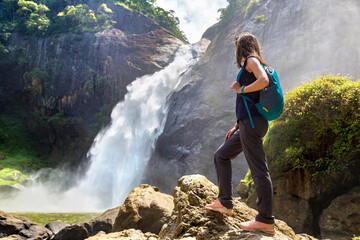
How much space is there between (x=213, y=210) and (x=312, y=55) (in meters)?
11.4

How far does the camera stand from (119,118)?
2370 centimetres

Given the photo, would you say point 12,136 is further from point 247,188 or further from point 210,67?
point 247,188

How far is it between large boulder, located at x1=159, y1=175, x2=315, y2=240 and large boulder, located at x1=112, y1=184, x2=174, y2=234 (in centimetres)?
220

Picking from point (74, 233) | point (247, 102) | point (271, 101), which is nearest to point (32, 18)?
point (74, 233)

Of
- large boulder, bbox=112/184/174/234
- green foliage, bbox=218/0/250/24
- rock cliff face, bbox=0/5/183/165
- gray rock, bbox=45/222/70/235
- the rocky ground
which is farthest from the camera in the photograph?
rock cliff face, bbox=0/5/183/165

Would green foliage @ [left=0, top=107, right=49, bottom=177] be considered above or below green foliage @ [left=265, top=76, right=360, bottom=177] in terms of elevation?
above

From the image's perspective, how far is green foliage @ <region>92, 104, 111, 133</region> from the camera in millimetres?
26472

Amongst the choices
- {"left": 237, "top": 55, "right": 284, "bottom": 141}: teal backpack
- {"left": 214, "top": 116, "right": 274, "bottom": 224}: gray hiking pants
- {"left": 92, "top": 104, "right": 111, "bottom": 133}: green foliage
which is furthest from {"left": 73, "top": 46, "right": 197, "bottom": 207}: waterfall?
{"left": 237, "top": 55, "right": 284, "bottom": 141}: teal backpack

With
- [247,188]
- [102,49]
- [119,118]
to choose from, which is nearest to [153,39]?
[102,49]

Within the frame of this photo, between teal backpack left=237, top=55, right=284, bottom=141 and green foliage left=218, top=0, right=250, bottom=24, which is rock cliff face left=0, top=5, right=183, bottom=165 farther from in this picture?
teal backpack left=237, top=55, right=284, bottom=141

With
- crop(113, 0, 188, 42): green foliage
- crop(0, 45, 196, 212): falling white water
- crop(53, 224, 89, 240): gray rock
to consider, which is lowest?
crop(53, 224, 89, 240): gray rock

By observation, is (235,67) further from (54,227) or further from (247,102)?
(247,102)

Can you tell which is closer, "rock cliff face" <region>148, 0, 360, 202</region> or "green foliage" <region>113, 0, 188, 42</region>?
"rock cliff face" <region>148, 0, 360, 202</region>

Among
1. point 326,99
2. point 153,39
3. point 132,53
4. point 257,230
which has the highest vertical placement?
point 153,39
